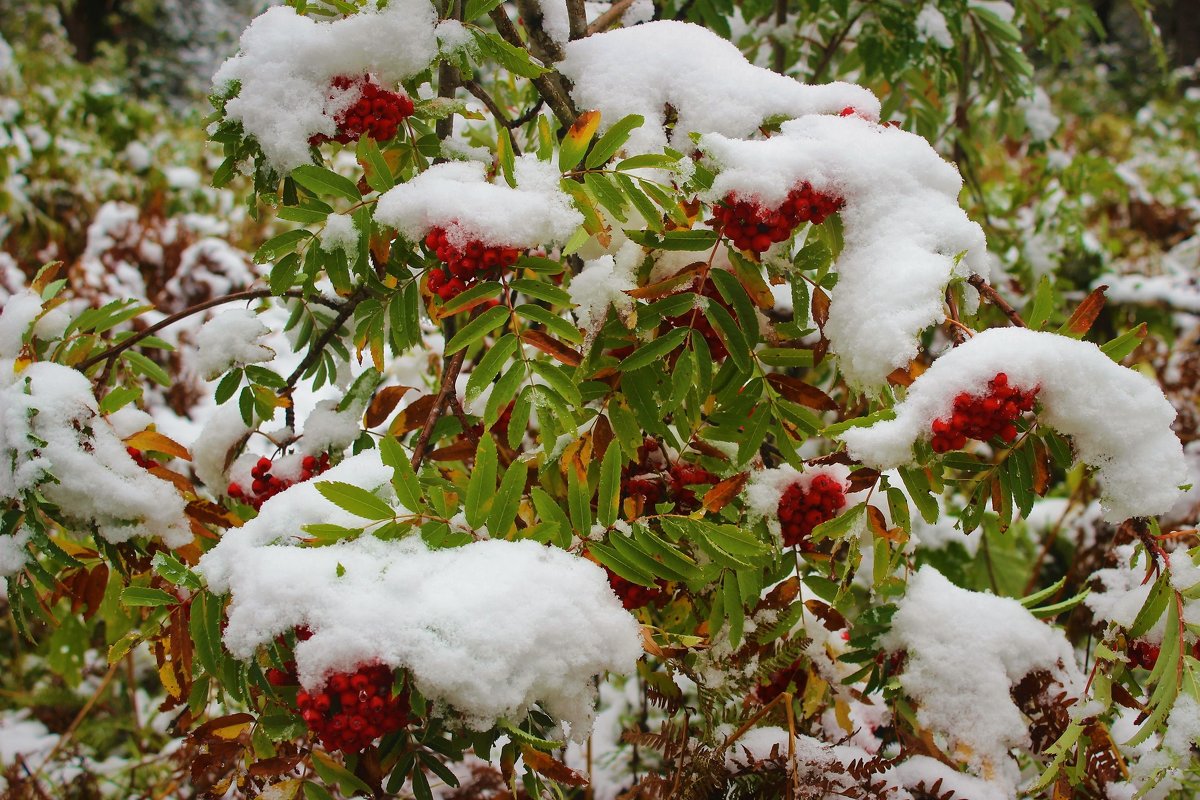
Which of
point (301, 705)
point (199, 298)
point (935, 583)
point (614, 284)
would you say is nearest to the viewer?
point (301, 705)

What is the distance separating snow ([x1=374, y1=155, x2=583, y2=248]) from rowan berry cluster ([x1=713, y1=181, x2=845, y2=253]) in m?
0.16

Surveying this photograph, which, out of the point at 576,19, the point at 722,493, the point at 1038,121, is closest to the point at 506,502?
the point at 722,493

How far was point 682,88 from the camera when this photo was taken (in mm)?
1027

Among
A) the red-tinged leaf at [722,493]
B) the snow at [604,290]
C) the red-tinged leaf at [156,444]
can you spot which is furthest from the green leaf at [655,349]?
the red-tinged leaf at [156,444]

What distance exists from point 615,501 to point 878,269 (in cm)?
36

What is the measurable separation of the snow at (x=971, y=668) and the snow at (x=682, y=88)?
717 millimetres

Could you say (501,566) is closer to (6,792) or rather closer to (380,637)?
(380,637)

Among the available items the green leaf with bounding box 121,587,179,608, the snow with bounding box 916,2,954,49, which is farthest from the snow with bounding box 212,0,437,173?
the snow with bounding box 916,2,954,49

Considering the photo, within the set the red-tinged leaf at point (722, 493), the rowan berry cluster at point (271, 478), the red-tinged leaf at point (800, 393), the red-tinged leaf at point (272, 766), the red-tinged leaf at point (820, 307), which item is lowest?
the red-tinged leaf at point (272, 766)

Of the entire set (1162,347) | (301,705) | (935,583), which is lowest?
(1162,347)

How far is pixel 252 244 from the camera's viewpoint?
14.4 feet

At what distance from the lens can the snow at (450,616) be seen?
0.73 metres

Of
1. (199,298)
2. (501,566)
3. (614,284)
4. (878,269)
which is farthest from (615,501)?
(199,298)

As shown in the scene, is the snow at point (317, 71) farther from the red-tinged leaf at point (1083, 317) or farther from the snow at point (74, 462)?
the red-tinged leaf at point (1083, 317)
